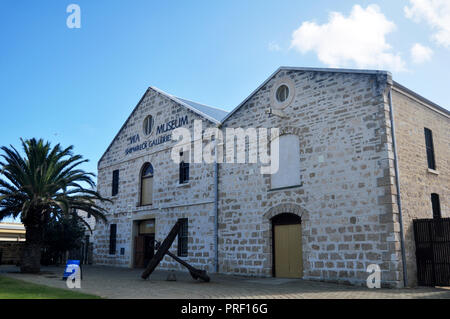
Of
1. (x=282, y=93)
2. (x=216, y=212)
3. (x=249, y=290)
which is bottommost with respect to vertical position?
(x=249, y=290)

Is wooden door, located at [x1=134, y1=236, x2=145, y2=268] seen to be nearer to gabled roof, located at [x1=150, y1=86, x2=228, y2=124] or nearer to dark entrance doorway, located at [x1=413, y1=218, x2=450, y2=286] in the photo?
gabled roof, located at [x1=150, y1=86, x2=228, y2=124]

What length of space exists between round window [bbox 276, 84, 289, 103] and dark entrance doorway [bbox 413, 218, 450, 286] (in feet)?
20.8

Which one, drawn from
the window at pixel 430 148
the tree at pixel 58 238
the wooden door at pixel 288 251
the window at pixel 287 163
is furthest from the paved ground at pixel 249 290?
the tree at pixel 58 238

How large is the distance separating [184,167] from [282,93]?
246 inches

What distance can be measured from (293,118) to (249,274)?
240 inches

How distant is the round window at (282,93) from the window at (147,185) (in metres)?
8.69

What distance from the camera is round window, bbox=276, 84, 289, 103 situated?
51.2 feet

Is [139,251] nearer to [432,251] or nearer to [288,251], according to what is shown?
[288,251]

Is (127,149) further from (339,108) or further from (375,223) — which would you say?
(375,223)

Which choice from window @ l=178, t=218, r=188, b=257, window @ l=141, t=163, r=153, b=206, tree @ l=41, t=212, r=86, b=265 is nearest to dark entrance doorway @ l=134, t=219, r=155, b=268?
window @ l=141, t=163, r=153, b=206

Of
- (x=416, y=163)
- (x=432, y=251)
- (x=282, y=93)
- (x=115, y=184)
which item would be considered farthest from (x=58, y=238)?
(x=432, y=251)

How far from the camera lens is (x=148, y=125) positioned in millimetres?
22281

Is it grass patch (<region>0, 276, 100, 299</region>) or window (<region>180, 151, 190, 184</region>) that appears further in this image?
window (<region>180, 151, 190, 184</region>)

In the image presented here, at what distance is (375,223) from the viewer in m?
12.1
